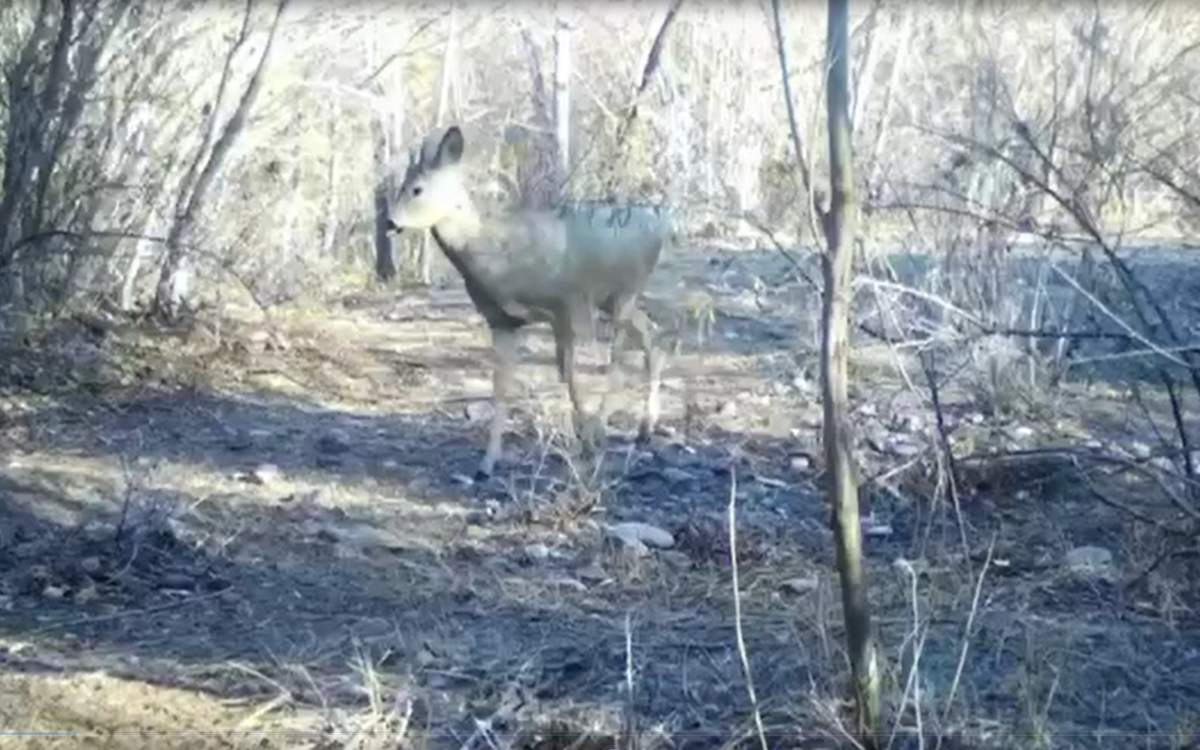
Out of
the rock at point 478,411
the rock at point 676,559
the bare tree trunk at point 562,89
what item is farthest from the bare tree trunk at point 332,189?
the rock at point 676,559

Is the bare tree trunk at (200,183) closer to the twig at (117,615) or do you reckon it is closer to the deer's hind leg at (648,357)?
the deer's hind leg at (648,357)

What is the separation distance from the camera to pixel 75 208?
11.7 m

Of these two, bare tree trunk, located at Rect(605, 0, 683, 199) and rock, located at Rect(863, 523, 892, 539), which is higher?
bare tree trunk, located at Rect(605, 0, 683, 199)

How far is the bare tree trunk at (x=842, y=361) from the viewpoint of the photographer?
498cm

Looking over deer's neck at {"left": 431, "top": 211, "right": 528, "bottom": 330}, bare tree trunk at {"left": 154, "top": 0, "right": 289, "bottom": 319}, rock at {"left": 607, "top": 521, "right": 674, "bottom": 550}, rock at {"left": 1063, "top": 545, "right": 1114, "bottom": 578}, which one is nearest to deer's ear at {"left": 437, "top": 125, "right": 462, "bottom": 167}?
deer's neck at {"left": 431, "top": 211, "right": 528, "bottom": 330}

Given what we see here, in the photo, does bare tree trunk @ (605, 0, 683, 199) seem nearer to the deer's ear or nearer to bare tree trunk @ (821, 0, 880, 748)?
the deer's ear

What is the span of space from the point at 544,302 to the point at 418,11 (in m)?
4.71

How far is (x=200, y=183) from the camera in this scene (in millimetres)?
12438

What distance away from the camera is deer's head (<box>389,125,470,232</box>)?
31.0 feet

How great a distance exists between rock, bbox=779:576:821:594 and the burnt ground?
24 mm

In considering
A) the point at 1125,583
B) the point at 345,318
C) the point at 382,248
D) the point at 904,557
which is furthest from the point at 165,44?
the point at 1125,583

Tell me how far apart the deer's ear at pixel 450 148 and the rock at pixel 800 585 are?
9.93 ft

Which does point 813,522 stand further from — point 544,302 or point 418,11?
point 418,11

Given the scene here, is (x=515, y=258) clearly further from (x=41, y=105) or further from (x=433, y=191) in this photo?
(x=41, y=105)
